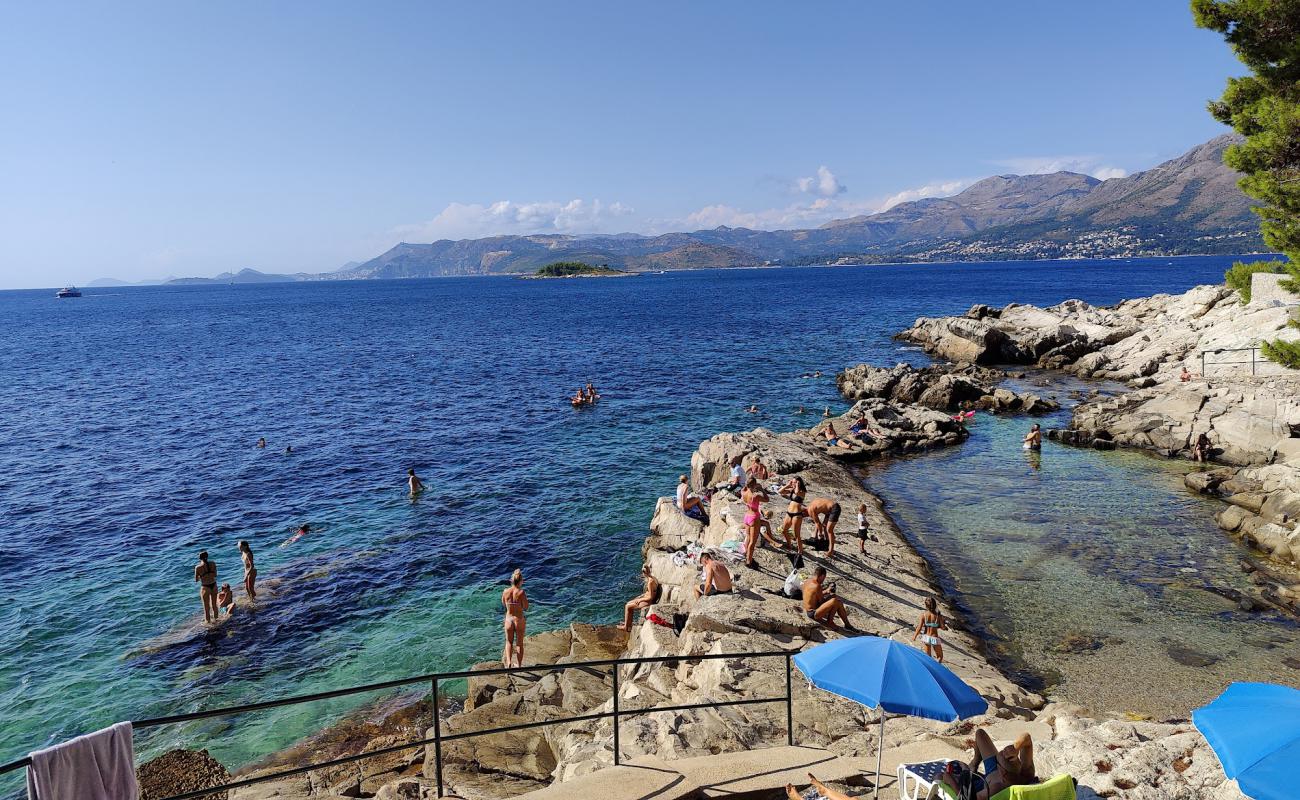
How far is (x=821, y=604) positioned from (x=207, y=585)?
14.7 meters

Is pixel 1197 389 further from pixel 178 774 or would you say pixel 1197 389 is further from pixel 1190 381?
pixel 178 774

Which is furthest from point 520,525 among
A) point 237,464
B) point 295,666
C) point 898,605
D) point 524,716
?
point 237,464

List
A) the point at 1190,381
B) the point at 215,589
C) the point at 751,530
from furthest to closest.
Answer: the point at 1190,381 → the point at 215,589 → the point at 751,530

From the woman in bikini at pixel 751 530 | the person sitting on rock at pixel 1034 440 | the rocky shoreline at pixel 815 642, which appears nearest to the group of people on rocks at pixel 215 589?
the rocky shoreline at pixel 815 642

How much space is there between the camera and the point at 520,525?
2261 centimetres

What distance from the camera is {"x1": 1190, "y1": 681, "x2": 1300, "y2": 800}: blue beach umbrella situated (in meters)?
5.14

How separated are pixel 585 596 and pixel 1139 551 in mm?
14962

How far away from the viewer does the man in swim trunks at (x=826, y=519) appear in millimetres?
15727

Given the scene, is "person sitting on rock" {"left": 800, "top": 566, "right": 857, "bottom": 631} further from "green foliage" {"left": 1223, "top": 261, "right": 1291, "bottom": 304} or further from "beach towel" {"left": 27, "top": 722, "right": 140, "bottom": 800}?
"green foliage" {"left": 1223, "top": 261, "right": 1291, "bottom": 304}

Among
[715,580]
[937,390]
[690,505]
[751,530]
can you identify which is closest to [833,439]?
[690,505]

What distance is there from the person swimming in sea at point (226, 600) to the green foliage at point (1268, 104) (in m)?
29.1

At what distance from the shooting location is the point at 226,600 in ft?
56.2

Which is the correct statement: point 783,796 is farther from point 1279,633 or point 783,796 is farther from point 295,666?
point 1279,633

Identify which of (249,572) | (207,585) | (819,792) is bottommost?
(249,572)
